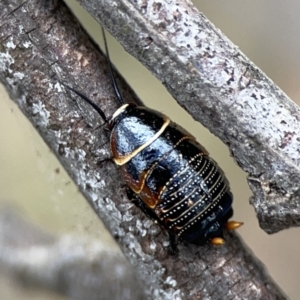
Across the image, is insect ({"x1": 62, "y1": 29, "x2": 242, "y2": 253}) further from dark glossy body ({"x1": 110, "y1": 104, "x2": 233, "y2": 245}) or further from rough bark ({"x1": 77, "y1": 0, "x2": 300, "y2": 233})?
rough bark ({"x1": 77, "y1": 0, "x2": 300, "y2": 233})

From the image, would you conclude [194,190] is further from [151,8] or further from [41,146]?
[41,146]

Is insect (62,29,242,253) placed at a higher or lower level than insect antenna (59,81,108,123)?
lower

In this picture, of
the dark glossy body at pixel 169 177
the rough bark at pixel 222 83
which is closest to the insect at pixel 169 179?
the dark glossy body at pixel 169 177

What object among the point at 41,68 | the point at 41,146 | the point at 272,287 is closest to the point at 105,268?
the point at 41,146

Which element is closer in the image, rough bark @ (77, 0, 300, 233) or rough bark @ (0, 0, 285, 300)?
rough bark @ (77, 0, 300, 233)

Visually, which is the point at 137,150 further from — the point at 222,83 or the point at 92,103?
the point at 222,83

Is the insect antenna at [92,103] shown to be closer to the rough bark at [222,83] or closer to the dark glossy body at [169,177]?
the dark glossy body at [169,177]

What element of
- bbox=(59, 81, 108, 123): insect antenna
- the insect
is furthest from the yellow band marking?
bbox=(59, 81, 108, 123): insect antenna
